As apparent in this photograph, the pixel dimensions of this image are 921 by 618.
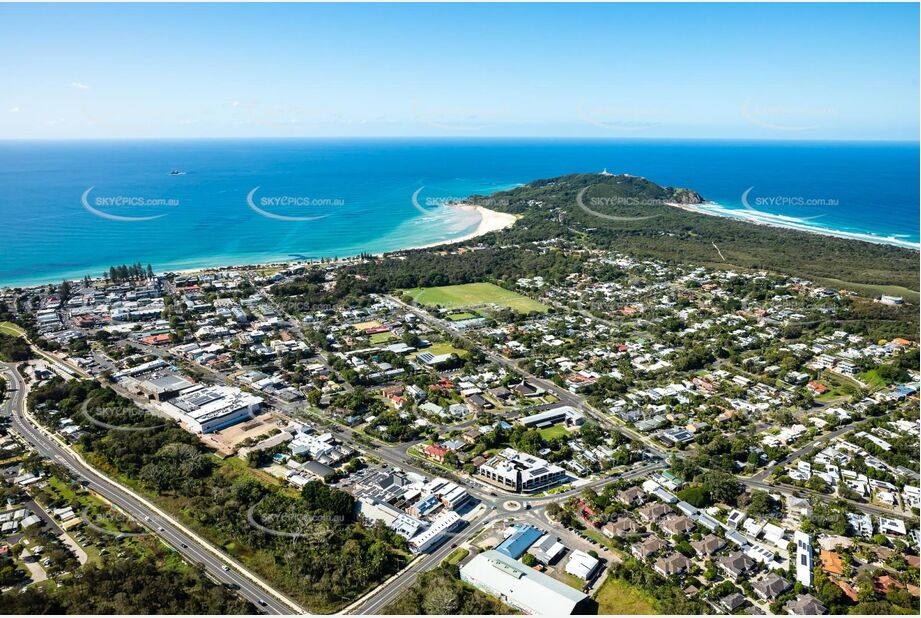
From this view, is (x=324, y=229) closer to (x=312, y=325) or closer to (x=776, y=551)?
(x=312, y=325)

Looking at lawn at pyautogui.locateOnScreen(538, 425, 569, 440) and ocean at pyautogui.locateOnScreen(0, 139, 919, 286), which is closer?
lawn at pyautogui.locateOnScreen(538, 425, 569, 440)

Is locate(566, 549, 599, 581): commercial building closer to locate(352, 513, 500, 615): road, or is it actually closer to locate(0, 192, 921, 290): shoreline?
locate(352, 513, 500, 615): road

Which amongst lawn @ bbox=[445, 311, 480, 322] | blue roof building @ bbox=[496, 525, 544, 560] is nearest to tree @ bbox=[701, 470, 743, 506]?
blue roof building @ bbox=[496, 525, 544, 560]

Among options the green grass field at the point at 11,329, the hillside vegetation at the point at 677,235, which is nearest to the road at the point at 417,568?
the green grass field at the point at 11,329

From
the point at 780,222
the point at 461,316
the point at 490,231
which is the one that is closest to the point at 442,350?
the point at 461,316

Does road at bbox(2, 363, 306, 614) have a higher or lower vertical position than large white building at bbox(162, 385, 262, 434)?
lower

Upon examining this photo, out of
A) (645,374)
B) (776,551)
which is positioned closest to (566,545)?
(776,551)

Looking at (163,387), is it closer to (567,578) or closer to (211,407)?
(211,407)
